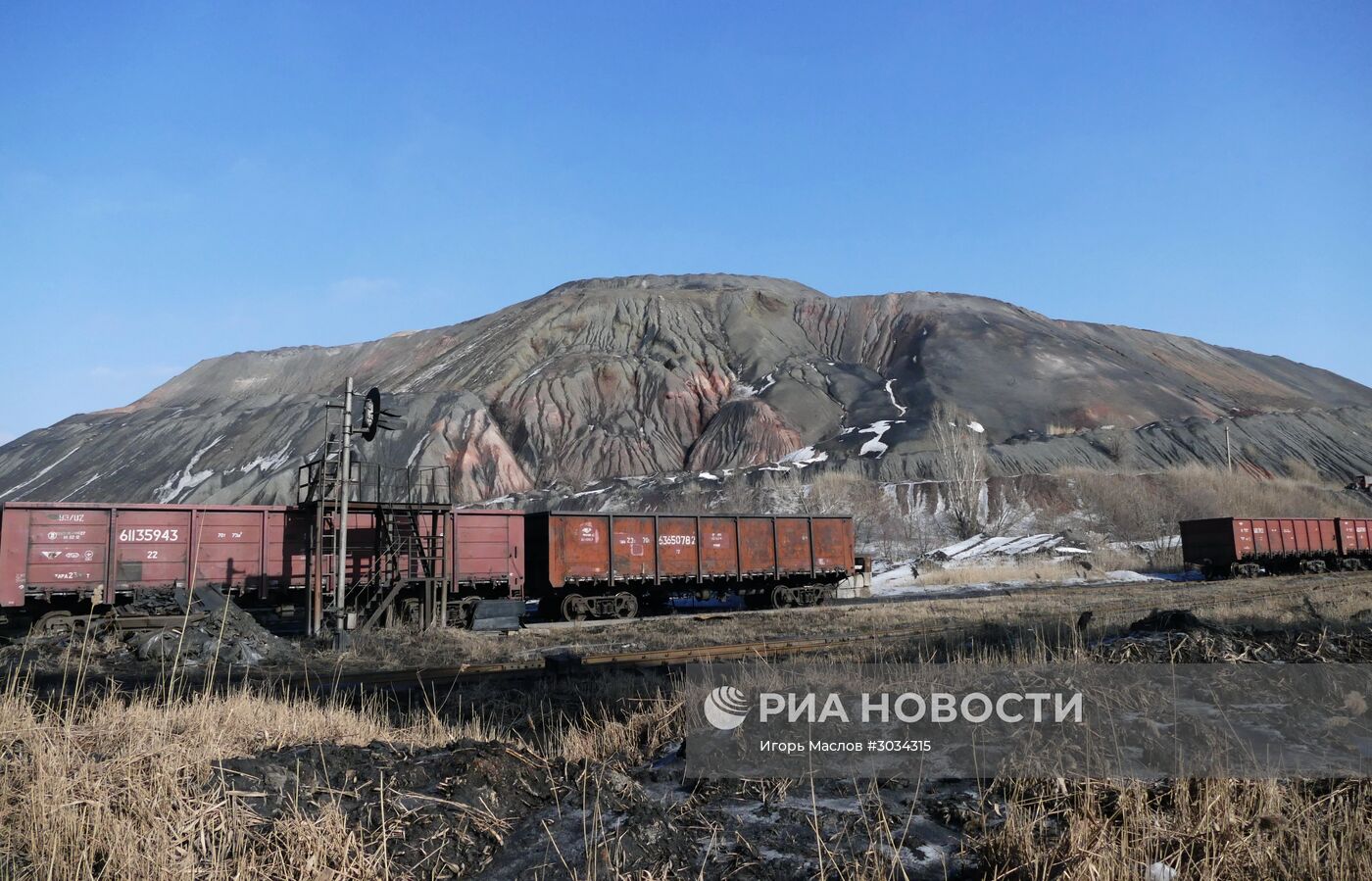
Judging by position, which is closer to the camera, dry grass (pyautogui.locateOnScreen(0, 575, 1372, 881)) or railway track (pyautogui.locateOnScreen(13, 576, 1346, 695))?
dry grass (pyautogui.locateOnScreen(0, 575, 1372, 881))

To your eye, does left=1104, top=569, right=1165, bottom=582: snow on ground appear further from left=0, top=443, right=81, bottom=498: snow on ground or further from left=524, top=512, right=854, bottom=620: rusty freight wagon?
left=0, top=443, right=81, bottom=498: snow on ground

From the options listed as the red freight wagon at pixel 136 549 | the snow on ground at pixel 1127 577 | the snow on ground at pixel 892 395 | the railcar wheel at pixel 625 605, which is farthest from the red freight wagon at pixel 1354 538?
the red freight wagon at pixel 136 549

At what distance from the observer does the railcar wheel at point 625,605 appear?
2464 centimetres

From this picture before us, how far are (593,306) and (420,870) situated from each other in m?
105

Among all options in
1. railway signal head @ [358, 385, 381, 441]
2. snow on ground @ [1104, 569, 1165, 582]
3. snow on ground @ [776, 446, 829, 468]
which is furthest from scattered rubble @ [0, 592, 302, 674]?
snow on ground @ [776, 446, 829, 468]

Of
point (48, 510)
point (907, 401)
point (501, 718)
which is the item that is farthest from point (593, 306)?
point (501, 718)

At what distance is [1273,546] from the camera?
38.3 meters

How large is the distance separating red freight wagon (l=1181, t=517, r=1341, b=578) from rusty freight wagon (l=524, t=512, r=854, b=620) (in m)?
18.7

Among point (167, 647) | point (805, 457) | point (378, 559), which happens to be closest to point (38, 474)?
point (805, 457)

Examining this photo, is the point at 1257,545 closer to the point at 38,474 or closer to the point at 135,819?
the point at 135,819

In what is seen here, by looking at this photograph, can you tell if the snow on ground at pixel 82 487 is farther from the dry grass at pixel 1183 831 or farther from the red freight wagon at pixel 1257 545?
the dry grass at pixel 1183 831

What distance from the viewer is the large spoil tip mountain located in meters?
76.2

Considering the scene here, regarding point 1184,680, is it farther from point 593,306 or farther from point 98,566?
point 593,306

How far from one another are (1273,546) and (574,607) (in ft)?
108
